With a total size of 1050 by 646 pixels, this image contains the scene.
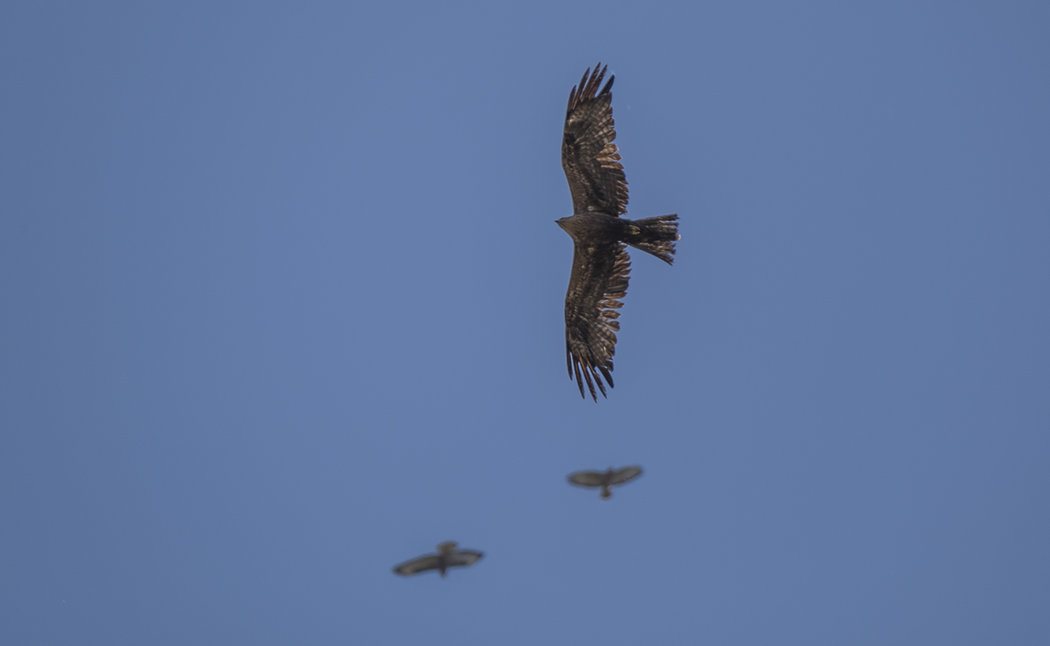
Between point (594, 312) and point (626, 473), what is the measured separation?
3.25 m

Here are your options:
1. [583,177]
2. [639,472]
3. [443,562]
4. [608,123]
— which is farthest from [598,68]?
[443,562]

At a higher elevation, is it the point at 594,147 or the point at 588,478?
the point at 594,147

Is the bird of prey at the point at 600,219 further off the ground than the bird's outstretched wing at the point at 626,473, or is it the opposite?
the bird of prey at the point at 600,219

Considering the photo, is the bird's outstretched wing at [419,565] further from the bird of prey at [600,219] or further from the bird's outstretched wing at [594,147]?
the bird's outstretched wing at [594,147]

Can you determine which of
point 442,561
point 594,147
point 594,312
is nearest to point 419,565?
point 442,561

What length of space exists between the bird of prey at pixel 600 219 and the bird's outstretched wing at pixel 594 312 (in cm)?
2

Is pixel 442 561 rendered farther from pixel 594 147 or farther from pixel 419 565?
pixel 594 147

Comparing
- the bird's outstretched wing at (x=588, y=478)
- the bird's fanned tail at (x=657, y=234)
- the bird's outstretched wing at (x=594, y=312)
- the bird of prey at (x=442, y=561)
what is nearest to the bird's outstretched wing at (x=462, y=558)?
the bird of prey at (x=442, y=561)

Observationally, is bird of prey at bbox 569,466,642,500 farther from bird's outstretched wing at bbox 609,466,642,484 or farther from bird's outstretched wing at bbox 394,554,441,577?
bird's outstretched wing at bbox 394,554,441,577

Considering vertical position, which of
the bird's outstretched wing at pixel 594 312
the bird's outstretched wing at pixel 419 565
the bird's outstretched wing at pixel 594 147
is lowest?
the bird's outstretched wing at pixel 419 565

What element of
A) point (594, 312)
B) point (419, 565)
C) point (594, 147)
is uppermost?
point (594, 147)

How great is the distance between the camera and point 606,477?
11500 mm

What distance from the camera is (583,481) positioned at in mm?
11484

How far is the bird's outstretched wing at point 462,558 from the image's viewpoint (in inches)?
442
